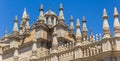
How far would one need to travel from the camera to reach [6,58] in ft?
A: 124

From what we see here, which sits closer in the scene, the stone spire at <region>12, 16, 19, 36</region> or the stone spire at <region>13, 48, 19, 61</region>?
the stone spire at <region>13, 48, 19, 61</region>

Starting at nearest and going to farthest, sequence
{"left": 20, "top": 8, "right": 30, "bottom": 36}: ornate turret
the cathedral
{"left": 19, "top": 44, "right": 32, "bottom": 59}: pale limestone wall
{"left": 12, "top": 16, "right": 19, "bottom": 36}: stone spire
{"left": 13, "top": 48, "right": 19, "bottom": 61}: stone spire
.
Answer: the cathedral, {"left": 13, "top": 48, "right": 19, "bottom": 61}: stone spire, {"left": 19, "top": 44, "right": 32, "bottom": 59}: pale limestone wall, {"left": 12, "top": 16, "right": 19, "bottom": 36}: stone spire, {"left": 20, "top": 8, "right": 30, "bottom": 36}: ornate turret

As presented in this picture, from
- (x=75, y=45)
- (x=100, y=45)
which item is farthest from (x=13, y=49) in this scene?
(x=100, y=45)

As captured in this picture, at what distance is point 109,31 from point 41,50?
34.1 feet

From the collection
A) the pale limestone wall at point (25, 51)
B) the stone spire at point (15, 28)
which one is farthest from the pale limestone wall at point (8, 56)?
the stone spire at point (15, 28)

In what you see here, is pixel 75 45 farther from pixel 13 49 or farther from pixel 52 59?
pixel 13 49

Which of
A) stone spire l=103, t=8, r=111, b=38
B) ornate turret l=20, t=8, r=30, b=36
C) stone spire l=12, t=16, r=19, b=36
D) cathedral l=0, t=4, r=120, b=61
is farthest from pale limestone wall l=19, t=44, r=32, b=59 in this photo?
stone spire l=103, t=8, r=111, b=38

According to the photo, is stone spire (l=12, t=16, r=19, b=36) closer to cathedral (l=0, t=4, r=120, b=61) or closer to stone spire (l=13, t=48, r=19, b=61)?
cathedral (l=0, t=4, r=120, b=61)

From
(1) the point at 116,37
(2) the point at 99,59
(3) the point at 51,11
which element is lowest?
(2) the point at 99,59

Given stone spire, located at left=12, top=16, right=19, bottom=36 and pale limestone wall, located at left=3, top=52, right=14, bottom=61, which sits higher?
stone spire, located at left=12, top=16, right=19, bottom=36

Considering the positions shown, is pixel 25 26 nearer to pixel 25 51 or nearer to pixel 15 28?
pixel 15 28

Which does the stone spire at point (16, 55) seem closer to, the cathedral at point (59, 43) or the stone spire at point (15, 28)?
the cathedral at point (59, 43)

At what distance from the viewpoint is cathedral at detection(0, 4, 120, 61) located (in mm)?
25438

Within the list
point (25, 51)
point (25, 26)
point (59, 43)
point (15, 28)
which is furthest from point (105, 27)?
point (25, 26)
